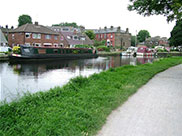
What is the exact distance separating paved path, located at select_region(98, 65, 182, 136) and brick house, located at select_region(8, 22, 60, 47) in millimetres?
37477

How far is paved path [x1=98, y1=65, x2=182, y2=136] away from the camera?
3621mm

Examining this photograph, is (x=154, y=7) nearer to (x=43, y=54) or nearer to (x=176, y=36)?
(x=43, y=54)

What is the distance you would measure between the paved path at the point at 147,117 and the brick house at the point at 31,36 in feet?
123

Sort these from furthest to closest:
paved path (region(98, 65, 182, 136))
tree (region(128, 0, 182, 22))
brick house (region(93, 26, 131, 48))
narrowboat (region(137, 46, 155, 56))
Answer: brick house (region(93, 26, 131, 48)) → narrowboat (region(137, 46, 155, 56)) → tree (region(128, 0, 182, 22)) → paved path (region(98, 65, 182, 136))

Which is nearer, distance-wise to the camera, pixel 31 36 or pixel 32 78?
pixel 32 78

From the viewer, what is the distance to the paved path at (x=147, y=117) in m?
3.62

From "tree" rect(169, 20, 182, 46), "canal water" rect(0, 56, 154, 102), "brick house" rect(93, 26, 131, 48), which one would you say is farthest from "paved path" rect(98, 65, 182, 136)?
"brick house" rect(93, 26, 131, 48)

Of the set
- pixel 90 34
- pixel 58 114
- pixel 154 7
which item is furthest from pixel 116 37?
pixel 58 114

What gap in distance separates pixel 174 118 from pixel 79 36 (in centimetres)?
5191

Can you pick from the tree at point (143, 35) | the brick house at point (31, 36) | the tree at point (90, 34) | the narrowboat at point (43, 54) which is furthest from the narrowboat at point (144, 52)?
the tree at point (143, 35)

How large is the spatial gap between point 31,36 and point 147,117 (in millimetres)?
39562

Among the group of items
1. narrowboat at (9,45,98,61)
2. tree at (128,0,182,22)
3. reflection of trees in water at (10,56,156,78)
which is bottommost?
reflection of trees in water at (10,56,156,78)

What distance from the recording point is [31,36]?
4062cm

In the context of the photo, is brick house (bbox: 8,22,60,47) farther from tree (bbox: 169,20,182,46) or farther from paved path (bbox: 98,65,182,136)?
paved path (bbox: 98,65,182,136)
